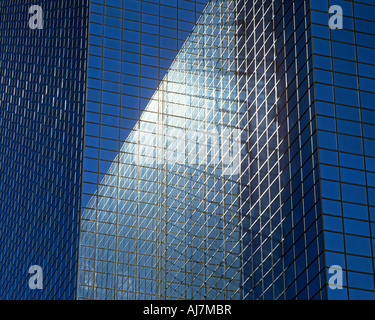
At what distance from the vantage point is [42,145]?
11250 centimetres

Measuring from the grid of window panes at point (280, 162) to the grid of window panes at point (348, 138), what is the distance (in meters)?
0.90

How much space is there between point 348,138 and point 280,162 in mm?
7174

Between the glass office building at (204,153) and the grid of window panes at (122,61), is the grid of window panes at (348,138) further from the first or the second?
the grid of window panes at (122,61)

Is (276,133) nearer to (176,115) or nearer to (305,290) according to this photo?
(305,290)

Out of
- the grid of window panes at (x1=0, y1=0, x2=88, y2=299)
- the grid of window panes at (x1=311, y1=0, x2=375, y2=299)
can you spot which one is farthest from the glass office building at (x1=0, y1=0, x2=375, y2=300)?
the grid of window panes at (x1=0, y1=0, x2=88, y2=299)

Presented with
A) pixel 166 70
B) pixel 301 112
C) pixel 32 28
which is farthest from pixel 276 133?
pixel 32 28

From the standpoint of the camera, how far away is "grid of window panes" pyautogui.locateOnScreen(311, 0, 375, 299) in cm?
6075

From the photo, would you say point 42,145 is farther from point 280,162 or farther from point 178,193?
point 280,162

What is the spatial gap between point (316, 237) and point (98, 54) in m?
38.5

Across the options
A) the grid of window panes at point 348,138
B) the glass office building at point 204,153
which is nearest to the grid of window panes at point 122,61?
the glass office building at point 204,153

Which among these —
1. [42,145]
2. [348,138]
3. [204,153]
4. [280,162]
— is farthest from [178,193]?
[348,138]

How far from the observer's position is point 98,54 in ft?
304

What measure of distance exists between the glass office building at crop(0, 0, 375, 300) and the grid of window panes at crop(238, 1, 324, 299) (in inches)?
7.3

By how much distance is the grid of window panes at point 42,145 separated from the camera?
92750 millimetres
